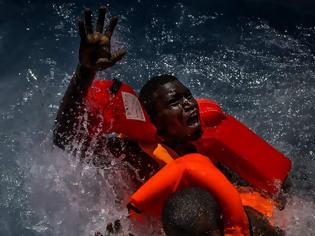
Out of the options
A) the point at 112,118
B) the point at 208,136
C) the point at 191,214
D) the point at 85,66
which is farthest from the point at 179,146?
the point at 191,214

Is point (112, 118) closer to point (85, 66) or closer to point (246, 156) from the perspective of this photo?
point (85, 66)

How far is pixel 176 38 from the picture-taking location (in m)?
5.23

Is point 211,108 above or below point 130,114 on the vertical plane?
below

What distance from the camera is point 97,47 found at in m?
2.43

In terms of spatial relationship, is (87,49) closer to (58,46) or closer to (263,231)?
(263,231)

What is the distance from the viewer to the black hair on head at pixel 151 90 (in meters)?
3.01

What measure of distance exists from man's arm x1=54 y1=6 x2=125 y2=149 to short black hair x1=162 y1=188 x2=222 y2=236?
29.1 inches

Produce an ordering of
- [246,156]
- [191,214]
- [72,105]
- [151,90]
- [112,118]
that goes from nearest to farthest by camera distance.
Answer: [191,214] < [72,105] < [112,118] < [151,90] < [246,156]

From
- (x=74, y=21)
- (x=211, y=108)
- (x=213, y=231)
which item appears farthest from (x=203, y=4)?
(x=213, y=231)

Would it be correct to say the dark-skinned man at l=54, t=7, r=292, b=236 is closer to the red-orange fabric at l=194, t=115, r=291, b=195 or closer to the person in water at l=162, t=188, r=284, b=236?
the red-orange fabric at l=194, t=115, r=291, b=195

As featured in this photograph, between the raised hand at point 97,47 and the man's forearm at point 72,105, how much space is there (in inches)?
3.5

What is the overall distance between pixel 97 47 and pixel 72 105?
15.0 inches

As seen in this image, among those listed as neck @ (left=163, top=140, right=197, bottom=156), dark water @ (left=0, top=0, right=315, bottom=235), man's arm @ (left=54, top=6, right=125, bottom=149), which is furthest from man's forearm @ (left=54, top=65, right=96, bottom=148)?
dark water @ (left=0, top=0, right=315, bottom=235)

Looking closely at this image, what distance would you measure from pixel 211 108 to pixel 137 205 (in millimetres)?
1220
